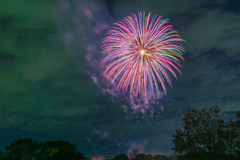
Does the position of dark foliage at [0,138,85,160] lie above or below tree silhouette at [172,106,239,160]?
above

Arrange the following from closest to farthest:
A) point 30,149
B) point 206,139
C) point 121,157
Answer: point 206,139 < point 30,149 < point 121,157

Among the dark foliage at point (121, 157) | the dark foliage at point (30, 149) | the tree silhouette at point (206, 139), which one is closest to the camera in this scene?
the tree silhouette at point (206, 139)

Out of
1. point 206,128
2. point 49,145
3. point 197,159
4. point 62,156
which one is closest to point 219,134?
point 206,128

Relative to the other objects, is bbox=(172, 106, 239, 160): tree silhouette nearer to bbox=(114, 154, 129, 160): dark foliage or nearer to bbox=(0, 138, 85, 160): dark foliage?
bbox=(0, 138, 85, 160): dark foliage

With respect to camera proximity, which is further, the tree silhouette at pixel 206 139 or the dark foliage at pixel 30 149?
the dark foliage at pixel 30 149

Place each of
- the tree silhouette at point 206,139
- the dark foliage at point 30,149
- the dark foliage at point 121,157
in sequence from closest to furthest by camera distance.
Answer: the tree silhouette at point 206,139, the dark foliage at point 30,149, the dark foliage at point 121,157

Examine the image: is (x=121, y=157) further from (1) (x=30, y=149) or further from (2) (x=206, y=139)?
(2) (x=206, y=139)

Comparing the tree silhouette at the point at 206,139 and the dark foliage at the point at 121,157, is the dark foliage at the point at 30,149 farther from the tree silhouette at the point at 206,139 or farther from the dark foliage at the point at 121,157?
the dark foliage at the point at 121,157

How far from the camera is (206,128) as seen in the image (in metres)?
29.7

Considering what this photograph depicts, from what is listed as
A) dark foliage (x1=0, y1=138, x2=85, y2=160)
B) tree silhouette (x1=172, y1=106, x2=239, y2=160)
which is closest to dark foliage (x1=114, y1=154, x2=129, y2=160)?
dark foliage (x1=0, y1=138, x2=85, y2=160)

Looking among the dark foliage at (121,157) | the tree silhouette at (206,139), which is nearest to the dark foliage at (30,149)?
the tree silhouette at (206,139)

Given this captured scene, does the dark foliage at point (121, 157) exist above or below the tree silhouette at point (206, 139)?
above

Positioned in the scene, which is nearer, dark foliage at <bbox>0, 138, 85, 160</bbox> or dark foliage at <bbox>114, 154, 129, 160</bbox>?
dark foliage at <bbox>0, 138, 85, 160</bbox>

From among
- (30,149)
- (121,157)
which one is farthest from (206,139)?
(121,157)
